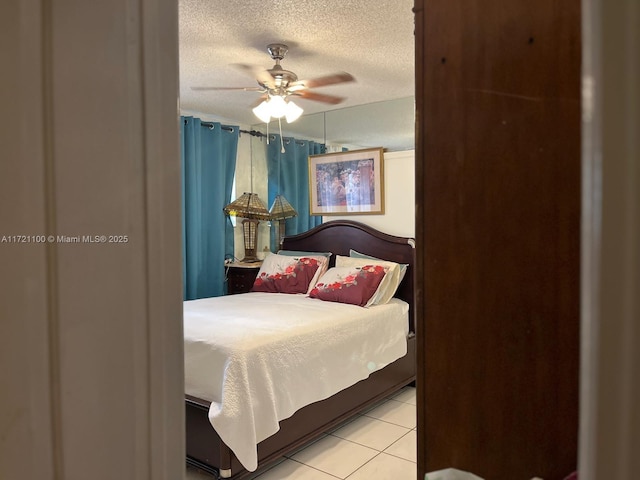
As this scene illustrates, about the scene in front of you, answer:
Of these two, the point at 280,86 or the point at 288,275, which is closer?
the point at 280,86

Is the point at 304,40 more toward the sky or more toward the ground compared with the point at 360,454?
more toward the sky

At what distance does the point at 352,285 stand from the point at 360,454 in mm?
1249

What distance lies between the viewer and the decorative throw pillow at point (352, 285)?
3.43 meters

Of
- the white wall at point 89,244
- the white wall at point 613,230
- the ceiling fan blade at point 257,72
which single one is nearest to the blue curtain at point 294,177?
the ceiling fan blade at point 257,72

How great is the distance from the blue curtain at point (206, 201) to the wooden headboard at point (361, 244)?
0.73 meters

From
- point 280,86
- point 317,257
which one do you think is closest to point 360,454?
point 317,257

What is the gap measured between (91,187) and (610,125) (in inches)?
22.8

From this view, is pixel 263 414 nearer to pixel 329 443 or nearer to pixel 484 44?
pixel 329 443

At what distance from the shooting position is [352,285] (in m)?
3.50

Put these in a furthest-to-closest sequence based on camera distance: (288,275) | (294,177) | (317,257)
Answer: (294,177) < (317,257) < (288,275)

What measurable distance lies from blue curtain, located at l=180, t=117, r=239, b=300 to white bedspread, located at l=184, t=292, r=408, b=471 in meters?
0.99

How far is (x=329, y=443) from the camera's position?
2816 mm

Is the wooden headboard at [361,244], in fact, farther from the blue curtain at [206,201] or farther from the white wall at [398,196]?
the blue curtain at [206,201]

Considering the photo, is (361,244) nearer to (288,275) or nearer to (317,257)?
(317,257)
